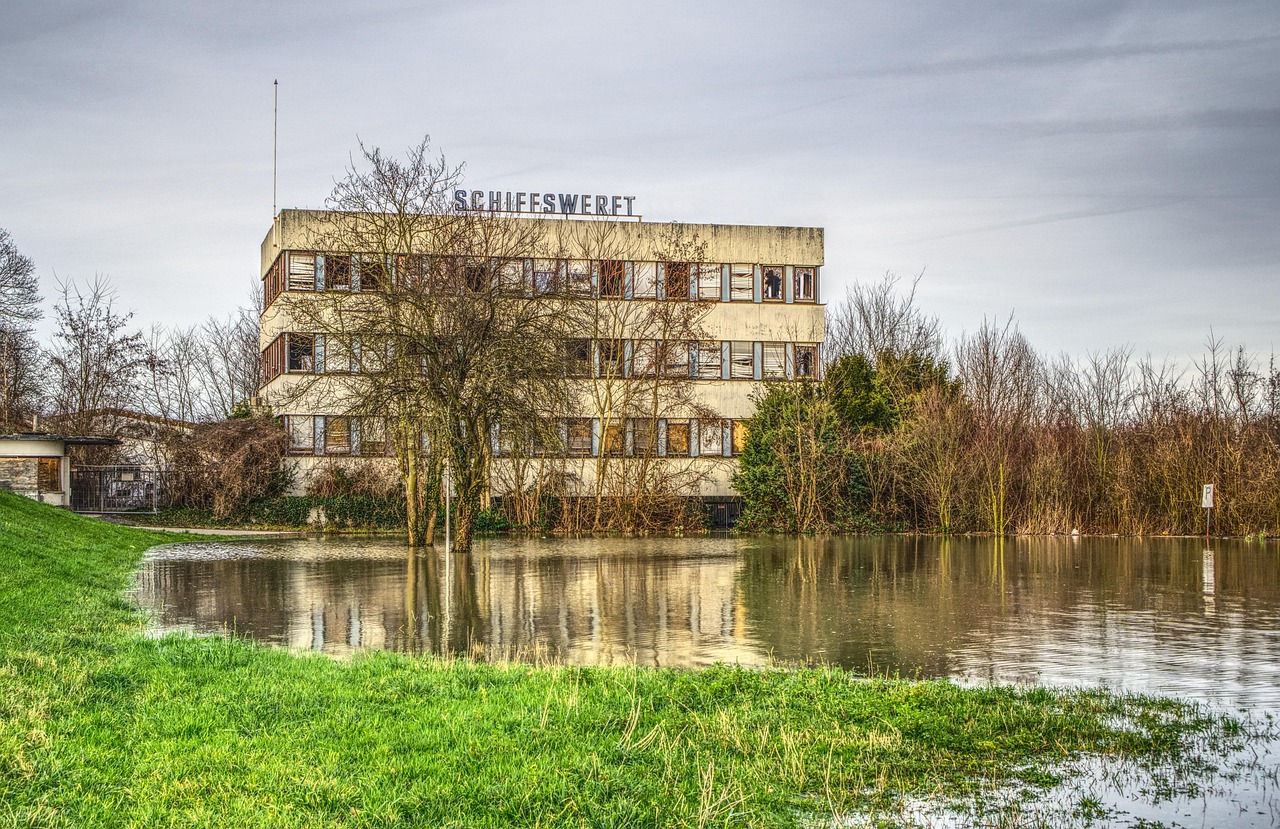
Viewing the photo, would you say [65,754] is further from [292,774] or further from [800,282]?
[800,282]

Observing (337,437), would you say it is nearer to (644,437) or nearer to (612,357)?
(612,357)

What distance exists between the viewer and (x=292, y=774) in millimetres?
7102

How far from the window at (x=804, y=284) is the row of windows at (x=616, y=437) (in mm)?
6712

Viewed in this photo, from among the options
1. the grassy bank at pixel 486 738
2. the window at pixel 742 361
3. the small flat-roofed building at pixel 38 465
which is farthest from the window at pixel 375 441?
the grassy bank at pixel 486 738

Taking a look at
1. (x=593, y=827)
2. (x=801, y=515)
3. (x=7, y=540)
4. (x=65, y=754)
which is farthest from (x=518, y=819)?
(x=801, y=515)

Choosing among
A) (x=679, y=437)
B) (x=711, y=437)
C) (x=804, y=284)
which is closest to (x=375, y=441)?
(x=679, y=437)

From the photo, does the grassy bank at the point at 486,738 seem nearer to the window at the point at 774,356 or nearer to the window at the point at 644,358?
the window at the point at 644,358

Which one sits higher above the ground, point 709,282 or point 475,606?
point 709,282

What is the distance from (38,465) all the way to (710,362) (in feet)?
92.7

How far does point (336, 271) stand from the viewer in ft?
156

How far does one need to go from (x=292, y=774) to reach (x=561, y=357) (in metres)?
25.2

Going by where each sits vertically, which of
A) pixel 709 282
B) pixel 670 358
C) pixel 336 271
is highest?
pixel 709 282

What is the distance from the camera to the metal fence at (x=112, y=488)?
5134 cm

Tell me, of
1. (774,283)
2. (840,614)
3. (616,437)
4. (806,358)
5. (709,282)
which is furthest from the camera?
(806,358)
